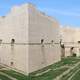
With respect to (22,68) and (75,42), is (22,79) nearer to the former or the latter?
(22,68)

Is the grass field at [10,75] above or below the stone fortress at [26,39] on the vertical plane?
below

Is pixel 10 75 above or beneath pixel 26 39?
beneath

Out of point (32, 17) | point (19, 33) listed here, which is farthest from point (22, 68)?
point (32, 17)

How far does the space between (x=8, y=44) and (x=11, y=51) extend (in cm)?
134

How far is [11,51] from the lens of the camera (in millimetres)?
27219

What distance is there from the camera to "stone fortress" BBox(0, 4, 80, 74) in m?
24.9

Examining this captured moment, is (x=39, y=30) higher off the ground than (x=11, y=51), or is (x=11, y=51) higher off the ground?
(x=39, y=30)

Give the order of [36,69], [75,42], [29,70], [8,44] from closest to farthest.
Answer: [29,70] < [36,69] < [8,44] < [75,42]

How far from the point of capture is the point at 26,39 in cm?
2484

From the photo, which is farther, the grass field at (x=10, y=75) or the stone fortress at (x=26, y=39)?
the stone fortress at (x=26, y=39)

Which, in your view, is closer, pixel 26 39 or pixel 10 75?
pixel 10 75

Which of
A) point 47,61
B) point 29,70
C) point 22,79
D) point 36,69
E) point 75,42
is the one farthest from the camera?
point 75,42

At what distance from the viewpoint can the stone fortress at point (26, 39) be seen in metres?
24.9

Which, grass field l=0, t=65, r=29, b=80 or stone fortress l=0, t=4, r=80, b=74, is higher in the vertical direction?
stone fortress l=0, t=4, r=80, b=74
